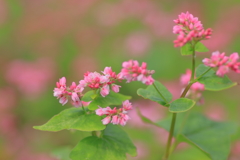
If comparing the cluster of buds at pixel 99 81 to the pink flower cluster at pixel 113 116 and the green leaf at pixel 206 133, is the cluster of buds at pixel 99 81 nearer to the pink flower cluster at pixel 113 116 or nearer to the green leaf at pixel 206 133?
the pink flower cluster at pixel 113 116

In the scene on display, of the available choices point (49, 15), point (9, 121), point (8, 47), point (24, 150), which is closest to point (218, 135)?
point (24, 150)

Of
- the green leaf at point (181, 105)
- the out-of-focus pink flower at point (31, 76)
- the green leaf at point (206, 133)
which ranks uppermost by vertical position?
the green leaf at point (181, 105)

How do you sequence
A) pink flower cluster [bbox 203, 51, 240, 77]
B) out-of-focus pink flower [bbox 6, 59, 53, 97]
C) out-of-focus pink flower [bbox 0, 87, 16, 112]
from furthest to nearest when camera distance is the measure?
1. out-of-focus pink flower [bbox 6, 59, 53, 97]
2. out-of-focus pink flower [bbox 0, 87, 16, 112]
3. pink flower cluster [bbox 203, 51, 240, 77]

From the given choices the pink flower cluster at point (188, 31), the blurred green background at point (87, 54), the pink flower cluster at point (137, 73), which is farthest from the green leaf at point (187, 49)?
the blurred green background at point (87, 54)

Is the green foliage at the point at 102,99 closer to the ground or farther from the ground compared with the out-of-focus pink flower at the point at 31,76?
farther from the ground

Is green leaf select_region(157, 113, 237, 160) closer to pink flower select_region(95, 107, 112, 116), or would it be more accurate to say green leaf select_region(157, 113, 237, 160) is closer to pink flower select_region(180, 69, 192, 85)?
pink flower select_region(180, 69, 192, 85)

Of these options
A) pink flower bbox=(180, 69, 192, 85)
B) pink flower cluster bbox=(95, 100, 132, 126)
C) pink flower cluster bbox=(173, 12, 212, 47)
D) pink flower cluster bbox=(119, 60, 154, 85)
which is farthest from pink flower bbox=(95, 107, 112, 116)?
pink flower bbox=(180, 69, 192, 85)

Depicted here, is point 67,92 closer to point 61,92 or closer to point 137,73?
point 61,92
